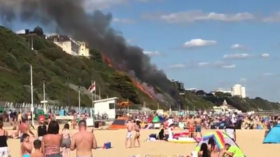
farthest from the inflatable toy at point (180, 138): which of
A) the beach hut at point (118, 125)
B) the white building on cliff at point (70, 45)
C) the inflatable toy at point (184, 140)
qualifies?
the white building on cliff at point (70, 45)

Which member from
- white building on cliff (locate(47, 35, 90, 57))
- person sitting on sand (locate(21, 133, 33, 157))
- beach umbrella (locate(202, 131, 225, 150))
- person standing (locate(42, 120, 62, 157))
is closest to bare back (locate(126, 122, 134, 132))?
beach umbrella (locate(202, 131, 225, 150))

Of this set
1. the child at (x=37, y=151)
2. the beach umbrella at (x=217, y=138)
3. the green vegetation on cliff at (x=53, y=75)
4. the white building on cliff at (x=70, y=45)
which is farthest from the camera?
the white building on cliff at (x=70, y=45)

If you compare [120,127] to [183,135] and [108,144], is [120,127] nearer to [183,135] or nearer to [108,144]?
[183,135]

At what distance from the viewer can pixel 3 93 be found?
64438mm

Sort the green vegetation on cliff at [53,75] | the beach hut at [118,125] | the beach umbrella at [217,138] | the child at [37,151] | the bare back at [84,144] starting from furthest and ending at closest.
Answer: the green vegetation on cliff at [53,75] < the beach hut at [118,125] < the beach umbrella at [217,138] < the bare back at [84,144] < the child at [37,151]

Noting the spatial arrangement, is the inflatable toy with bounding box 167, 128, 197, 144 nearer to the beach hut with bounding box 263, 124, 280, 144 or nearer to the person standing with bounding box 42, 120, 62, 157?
the beach hut with bounding box 263, 124, 280, 144

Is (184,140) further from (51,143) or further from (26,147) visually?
(51,143)

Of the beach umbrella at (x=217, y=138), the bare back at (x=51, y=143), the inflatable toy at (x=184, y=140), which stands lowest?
the inflatable toy at (x=184, y=140)

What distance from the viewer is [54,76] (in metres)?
87.9

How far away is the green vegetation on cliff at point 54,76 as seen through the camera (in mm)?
72750

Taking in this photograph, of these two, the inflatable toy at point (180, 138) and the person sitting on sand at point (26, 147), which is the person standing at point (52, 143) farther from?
the inflatable toy at point (180, 138)

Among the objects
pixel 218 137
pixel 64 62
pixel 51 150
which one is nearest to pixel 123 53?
pixel 64 62

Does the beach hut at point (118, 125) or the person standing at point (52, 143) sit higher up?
the beach hut at point (118, 125)

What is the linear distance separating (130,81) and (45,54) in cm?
1944
